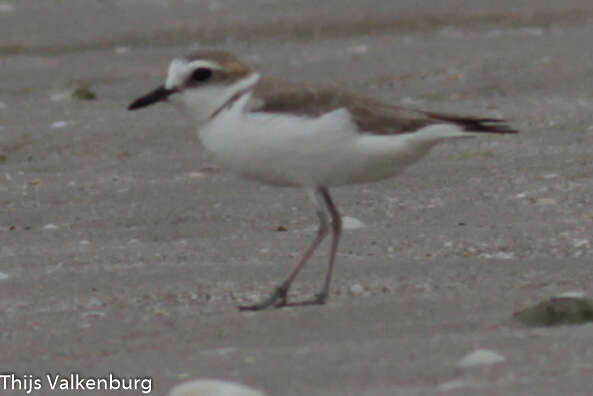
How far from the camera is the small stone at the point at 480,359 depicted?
2.98m

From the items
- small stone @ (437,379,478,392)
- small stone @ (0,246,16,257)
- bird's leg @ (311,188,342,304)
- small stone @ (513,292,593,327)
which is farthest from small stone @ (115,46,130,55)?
small stone @ (437,379,478,392)

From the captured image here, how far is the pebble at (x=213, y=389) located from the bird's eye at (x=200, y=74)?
1147 mm

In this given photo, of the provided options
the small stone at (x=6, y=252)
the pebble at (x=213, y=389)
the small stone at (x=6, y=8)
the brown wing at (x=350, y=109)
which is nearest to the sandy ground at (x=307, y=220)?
the small stone at (x=6, y=252)

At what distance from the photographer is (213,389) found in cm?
280

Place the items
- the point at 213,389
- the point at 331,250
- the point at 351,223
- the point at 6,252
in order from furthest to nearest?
the point at 351,223, the point at 6,252, the point at 331,250, the point at 213,389

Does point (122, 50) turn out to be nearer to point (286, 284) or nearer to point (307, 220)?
point (307, 220)

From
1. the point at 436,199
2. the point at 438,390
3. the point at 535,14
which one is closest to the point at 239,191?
the point at 436,199

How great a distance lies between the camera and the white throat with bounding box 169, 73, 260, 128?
3.71m

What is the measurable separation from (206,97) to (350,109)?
0.42 metres

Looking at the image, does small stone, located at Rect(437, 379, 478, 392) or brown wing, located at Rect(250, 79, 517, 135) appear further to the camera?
brown wing, located at Rect(250, 79, 517, 135)

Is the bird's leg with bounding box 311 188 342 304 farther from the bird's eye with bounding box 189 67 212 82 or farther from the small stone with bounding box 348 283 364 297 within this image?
the bird's eye with bounding box 189 67 212 82

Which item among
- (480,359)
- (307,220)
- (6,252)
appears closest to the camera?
(480,359)

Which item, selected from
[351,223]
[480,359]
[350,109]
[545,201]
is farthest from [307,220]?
[480,359]

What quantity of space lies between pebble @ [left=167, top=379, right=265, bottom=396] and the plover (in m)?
0.96
